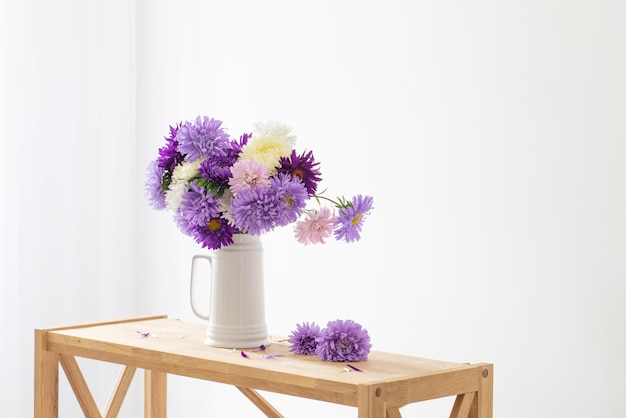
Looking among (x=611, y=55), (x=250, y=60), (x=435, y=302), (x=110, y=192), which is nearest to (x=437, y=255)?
(x=435, y=302)

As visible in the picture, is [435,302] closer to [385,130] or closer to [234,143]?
[385,130]

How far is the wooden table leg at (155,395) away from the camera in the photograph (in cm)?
230

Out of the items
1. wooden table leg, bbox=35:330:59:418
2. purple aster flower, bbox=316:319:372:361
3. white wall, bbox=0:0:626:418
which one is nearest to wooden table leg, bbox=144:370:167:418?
wooden table leg, bbox=35:330:59:418

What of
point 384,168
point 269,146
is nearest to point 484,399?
point 269,146

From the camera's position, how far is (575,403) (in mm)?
2066

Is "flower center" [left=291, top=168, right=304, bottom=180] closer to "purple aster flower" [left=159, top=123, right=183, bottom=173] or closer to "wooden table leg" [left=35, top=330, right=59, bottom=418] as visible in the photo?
"purple aster flower" [left=159, top=123, right=183, bottom=173]

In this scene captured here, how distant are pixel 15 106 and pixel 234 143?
4.24 ft

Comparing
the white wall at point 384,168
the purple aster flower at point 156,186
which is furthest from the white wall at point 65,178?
the purple aster flower at point 156,186

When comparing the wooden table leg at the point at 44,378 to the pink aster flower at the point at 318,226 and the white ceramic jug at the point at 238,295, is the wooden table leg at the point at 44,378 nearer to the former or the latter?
the white ceramic jug at the point at 238,295

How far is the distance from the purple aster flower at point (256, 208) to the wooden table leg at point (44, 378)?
0.65 m

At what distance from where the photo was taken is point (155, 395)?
2.31 m

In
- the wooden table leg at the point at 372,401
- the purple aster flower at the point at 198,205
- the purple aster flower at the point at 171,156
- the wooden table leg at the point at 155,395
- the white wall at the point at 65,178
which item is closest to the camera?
the wooden table leg at the point at 372,401

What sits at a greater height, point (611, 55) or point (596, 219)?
point (611, 55)

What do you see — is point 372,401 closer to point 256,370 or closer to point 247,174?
point 256,370
